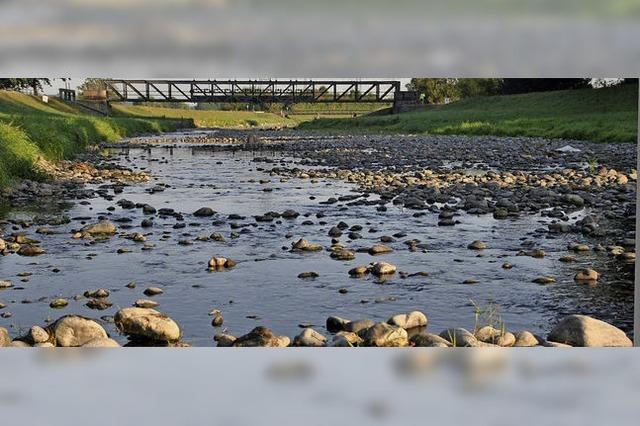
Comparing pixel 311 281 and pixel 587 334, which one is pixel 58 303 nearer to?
pixel 311 281

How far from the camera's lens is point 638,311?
293 centimetres

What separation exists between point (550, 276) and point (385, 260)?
1176mm

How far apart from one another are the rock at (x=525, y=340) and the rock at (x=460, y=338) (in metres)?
0.19

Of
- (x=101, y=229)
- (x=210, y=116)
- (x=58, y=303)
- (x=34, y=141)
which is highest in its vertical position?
(x=210, y=116)

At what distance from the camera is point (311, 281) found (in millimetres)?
4977

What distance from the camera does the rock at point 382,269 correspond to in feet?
16.8

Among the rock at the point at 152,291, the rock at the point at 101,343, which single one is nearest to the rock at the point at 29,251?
the rock at the point at 152,291

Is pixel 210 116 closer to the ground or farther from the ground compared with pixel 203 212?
farther from the ground

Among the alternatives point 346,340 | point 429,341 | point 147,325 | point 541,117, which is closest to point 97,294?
point 147,325

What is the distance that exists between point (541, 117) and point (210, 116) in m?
39.5

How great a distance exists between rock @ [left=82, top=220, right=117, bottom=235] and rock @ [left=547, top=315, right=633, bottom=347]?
4.32 m

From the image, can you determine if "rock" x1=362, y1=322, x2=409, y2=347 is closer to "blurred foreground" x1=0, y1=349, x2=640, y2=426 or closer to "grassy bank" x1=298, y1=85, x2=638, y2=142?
"blurred foreground" x1=0, y1=349, x2=640, y2=426
